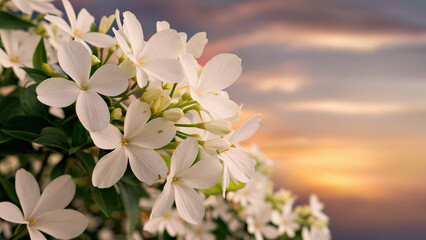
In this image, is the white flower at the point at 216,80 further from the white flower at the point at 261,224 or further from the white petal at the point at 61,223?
the white flower at the point at 261,224

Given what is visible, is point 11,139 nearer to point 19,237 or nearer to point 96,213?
point 19,237

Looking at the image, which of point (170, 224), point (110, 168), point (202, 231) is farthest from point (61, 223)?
point (202, 231)

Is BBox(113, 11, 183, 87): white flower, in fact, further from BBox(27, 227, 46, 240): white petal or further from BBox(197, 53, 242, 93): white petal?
BBox(27, 227, 46, 240): white petal

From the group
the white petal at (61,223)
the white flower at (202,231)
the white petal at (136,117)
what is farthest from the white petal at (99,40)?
the white flower at (202,231)

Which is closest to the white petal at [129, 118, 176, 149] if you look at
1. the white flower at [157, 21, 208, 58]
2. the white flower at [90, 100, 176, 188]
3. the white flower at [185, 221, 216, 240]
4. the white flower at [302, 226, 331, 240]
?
the white flower at [90, 100, 176, 188]

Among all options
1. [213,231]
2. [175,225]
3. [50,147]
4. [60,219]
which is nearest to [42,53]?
[50,147]

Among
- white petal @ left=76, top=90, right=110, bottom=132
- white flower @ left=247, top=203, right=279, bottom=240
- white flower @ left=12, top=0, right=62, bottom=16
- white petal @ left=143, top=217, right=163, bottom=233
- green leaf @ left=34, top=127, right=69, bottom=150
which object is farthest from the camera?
white flower @ left=247, top=203, right=279, bottom=240

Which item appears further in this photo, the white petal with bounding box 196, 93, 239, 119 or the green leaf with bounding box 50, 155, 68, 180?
the green leaf with bounding box 50, 155, 68, 180

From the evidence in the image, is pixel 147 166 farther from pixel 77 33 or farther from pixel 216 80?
pixel 77 33
